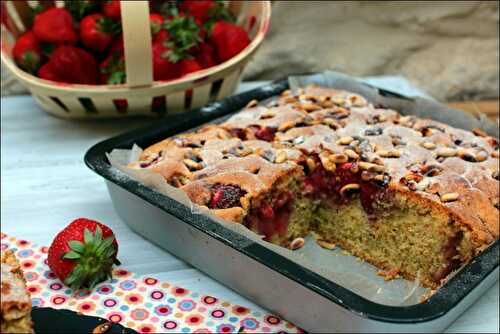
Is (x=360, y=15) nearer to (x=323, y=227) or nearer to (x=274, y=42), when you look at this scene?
(x=274, y=42)

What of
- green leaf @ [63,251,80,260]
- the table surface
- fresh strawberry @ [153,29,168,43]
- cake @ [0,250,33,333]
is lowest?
the table surface

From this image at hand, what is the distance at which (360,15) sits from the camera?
2438mm

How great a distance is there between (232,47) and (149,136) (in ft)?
1.46

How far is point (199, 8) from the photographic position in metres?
2.01

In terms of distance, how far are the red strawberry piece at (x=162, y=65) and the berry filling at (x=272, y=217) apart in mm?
572

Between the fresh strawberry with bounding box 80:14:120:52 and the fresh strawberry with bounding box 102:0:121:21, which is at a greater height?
the fresh strawberry with bounding box 102:0:121:21

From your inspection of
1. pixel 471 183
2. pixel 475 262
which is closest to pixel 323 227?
pixel 471 183

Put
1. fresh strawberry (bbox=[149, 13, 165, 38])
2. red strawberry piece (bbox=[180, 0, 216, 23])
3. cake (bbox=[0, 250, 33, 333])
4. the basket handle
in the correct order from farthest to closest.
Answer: red strawberry piece (bbox=[180, 0, 216, 23]), fresh strawberry (bbox=[149, 13, 165, 38]), the basket handle, cake (bbox=[0, 250, 33, 333])

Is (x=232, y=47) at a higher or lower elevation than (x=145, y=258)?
higher

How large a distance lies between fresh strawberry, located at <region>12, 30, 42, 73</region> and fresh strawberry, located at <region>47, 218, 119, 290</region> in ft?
2.50

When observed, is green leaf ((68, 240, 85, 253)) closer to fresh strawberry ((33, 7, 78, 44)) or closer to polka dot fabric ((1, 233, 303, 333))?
polka dot fabric ((1, 233, 303, 333))

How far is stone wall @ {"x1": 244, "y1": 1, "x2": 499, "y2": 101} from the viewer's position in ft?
7.91

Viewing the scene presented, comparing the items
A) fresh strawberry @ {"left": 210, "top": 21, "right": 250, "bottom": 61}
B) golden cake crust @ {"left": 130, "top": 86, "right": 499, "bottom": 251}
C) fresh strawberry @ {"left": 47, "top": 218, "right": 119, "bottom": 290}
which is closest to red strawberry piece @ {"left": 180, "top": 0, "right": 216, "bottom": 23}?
fresh strawberry @ {"left": 210, "top": 21, "right": 250, "bottom": 61}

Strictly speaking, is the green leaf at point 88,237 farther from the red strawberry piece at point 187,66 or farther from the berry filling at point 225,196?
the red strawberry piece at point 187,66
